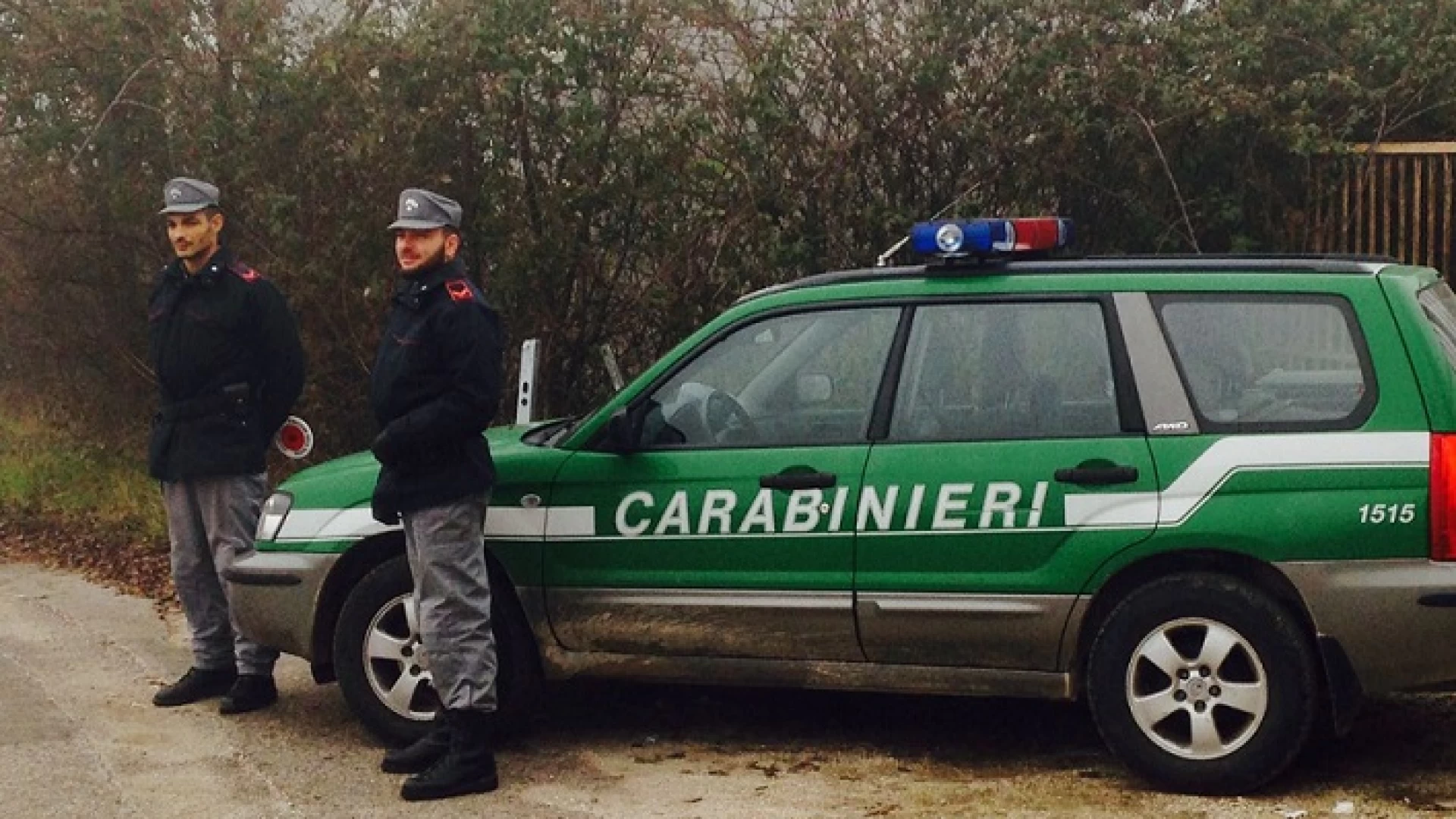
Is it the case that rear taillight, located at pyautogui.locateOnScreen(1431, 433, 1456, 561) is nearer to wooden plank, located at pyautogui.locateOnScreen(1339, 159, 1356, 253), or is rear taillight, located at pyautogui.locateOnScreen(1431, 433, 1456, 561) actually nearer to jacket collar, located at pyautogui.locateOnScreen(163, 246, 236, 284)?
jacket collar, located at pyautogui.locateOnScreen(163, 246, 236, 284)

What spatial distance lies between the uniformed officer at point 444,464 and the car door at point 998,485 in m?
1.19

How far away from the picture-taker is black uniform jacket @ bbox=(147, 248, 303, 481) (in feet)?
23.7

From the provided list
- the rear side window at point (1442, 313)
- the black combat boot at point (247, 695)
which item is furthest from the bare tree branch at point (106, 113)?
the rear side window at point (1442, 313)

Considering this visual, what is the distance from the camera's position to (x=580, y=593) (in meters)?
6.42

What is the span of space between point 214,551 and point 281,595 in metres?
0.76

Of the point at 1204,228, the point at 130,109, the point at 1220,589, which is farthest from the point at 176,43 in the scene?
the point at 1220,589

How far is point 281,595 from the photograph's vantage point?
674 cm

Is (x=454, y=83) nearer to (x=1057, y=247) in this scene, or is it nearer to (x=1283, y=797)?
(x=1057, y=247)

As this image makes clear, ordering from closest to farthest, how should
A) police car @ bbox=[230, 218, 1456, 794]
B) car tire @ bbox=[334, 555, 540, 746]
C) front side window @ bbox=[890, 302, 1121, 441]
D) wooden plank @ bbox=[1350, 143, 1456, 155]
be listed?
police car @ bbox=[230, 218, 1456, 794]
front side window @ bbox=[890, 302, 1121, 441]
car tire @ bbox=[334, 555, 540, 746]
wooden plank @ bbox=[1350, 143, 1456, 155]

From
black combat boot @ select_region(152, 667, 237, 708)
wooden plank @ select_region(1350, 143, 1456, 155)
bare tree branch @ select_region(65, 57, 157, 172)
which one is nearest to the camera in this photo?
black combat boot @ select_region(152, 667, 237, 708)

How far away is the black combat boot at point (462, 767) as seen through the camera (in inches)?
239

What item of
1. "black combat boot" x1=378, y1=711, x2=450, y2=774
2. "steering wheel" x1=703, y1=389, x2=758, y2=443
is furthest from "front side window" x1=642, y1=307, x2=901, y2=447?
"black combat boot" x1=378, y1=711, x2=450, y2=774

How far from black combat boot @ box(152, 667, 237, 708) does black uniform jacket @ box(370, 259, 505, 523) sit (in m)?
1.76

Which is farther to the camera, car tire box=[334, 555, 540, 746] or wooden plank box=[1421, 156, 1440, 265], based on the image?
wooden plank box=[1421, 156, 1440, 265]
